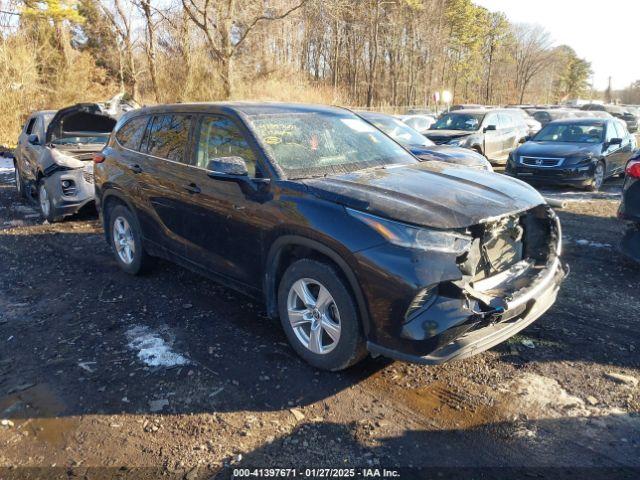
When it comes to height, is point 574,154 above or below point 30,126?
below

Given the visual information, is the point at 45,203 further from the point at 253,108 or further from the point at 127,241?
the point at 253,108

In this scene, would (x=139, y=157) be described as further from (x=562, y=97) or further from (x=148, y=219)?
(x=562, y=97)

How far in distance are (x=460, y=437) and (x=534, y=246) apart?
164 cm

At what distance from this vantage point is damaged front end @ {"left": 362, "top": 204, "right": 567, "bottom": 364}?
2.92 metres

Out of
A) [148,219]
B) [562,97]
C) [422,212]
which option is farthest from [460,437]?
[562,97]

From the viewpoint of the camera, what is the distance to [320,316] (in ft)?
11.3

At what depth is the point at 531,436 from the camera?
114 inches

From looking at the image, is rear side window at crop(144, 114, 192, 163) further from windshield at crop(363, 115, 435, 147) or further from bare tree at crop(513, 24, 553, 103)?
bare tree at crop(513, 24, 553, 103)

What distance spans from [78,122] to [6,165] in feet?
28.8

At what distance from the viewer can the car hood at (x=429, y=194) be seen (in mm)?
3139

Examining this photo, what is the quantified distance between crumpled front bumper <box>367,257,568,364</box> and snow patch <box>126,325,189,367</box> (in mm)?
1589

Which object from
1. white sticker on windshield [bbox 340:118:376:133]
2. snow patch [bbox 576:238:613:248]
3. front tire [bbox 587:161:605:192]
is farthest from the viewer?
front tire [bbox 587:161:605:192]

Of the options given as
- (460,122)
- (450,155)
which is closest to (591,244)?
(450,155)

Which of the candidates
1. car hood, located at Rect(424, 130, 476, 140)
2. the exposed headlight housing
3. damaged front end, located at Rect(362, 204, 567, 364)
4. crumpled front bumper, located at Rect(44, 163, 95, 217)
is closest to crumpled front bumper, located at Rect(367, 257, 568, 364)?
damaged front end, located at Rect(362, 204, 567, 364)
